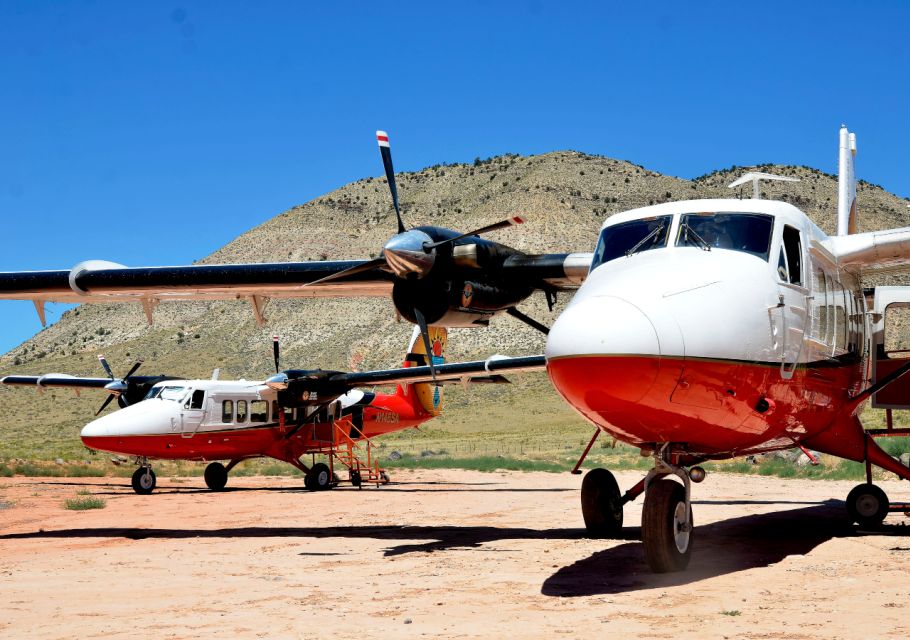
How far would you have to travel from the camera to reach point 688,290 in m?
8.62

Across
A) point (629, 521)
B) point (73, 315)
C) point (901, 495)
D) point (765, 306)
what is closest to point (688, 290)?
point (765, 306)

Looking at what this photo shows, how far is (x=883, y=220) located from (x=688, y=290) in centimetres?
11132

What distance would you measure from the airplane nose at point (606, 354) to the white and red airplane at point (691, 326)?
Answer: 1cm

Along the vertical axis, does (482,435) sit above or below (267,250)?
below

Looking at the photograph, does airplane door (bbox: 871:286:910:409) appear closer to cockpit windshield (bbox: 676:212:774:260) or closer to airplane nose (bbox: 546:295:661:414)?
cockpit windshield (bbox: 676:212:774:260)

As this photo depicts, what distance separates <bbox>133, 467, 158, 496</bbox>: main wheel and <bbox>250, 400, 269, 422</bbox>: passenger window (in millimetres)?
3068

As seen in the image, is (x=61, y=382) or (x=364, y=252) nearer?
(x=61, y=382)

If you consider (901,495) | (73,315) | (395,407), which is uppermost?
(73,315)

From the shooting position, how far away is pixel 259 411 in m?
27.0

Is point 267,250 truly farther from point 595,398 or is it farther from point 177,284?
point 595,398

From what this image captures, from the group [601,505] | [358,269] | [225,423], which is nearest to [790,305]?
[601,505]

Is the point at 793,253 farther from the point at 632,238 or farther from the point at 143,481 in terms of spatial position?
the point at 143,481

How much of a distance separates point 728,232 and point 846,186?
8.34 m

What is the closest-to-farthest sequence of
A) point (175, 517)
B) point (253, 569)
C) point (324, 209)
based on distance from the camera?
1. point (253, 569)
2. point (175, 517)
3. point (324, 209)
